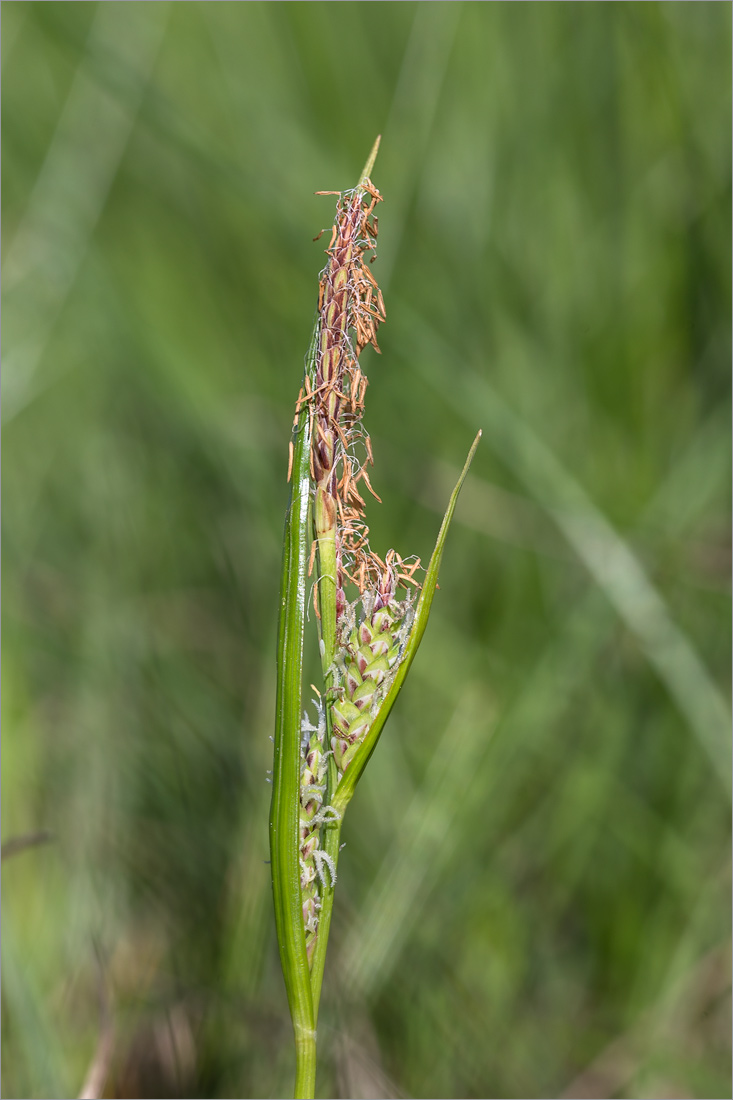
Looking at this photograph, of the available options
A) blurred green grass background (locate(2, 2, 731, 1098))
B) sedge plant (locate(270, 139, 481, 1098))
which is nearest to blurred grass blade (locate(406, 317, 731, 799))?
blurred green grass background (locate(2, 2, 731, 1098))

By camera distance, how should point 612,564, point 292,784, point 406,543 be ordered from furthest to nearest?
point 406,543 < point 612,564 < point 292,784

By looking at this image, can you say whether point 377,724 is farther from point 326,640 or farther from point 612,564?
point 612,564

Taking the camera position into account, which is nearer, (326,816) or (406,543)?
(326,816)

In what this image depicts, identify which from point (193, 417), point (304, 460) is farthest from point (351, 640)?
point (193, 417)

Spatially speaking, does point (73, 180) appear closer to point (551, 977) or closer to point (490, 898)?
point (490, 898)

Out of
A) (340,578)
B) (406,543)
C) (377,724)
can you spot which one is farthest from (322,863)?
(406,543)

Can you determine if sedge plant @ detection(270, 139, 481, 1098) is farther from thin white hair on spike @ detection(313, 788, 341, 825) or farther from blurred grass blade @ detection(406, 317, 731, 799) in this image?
blurred grass blade @ detection(406, 317, 731, 799)

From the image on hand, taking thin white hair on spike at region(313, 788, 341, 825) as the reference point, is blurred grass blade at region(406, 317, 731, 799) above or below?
above
